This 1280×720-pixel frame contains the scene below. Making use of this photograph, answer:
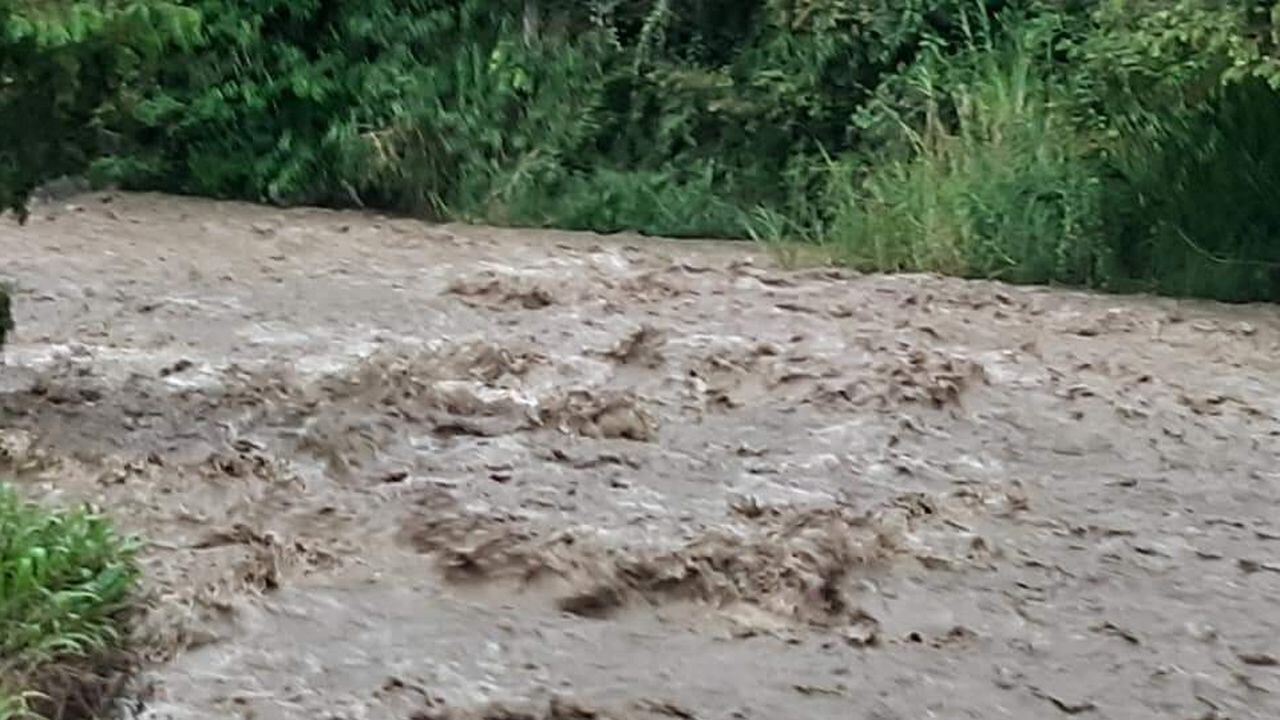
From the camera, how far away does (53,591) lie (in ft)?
14.2

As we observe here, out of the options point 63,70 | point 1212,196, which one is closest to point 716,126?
point 1212,196

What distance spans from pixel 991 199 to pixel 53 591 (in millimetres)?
8139

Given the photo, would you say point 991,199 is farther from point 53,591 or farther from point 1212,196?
point 53,591

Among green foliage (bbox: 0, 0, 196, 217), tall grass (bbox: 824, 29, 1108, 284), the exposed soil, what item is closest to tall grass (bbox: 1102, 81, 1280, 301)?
tall grass (bbox: 824, 29, 1108, 284)

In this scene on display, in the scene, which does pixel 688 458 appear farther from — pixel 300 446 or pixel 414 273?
pixel 414 273

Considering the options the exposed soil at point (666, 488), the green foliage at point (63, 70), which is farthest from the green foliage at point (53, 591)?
the green foliage at point (63, 70)

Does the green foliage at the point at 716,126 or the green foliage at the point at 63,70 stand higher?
the green foliage at the point at 63,70

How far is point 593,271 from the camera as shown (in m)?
11.3

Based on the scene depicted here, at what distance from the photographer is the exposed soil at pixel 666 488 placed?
15.5 ft

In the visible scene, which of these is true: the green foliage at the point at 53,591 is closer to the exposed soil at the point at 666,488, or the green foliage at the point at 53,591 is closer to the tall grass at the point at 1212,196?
the exposed soil at the point at 666,488

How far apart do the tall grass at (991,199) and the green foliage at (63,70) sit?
18.9ft

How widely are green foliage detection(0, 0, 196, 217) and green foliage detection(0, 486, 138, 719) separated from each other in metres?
1.74

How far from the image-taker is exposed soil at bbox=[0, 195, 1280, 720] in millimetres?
4730

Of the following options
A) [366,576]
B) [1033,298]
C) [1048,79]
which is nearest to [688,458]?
[366,576]
